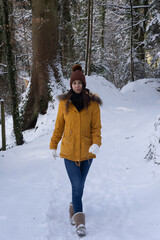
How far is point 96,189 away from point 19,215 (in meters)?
1.74

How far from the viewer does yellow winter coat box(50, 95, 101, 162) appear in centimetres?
310

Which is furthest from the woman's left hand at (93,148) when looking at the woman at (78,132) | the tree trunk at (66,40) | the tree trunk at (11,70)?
the tree trunk at (66,40)

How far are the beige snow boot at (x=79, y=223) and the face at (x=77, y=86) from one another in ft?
5.67

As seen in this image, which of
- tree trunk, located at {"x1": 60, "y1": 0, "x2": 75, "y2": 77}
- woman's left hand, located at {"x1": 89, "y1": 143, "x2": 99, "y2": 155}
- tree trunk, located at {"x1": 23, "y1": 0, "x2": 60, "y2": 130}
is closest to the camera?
woman's left hand, located at {"x1": 89, "y1": 143, "x2": 99, "y2": 155}

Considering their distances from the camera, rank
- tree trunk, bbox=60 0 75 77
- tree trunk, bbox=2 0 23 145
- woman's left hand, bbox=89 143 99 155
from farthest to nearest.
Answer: tree trunk, bbox=60 0 75 77 → tree trunk, bbox=2 0 23 145 → woman's left hand, bbox=89 143 99 155

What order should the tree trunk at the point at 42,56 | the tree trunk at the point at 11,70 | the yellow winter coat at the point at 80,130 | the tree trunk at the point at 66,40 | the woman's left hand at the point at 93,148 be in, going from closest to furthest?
the woman's left hand at the point at 93,148 → the yellow winter coat at the point at 80,130 → the tree trunk at the point at 11,70 → the tree trunk at the point at 42,56 → the tree trunk at the point at 66,40

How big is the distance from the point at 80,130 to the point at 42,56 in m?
8.28

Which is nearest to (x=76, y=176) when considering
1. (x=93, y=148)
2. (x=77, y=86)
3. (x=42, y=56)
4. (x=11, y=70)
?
(x=93, y=148)

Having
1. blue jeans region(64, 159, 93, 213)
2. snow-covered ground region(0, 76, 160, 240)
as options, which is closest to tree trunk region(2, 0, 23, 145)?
snow-covered ground region(0, 76, 160, 240)

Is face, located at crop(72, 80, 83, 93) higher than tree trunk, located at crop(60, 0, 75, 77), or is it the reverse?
tree trunk, located at crop(60, 0, 75, 77)

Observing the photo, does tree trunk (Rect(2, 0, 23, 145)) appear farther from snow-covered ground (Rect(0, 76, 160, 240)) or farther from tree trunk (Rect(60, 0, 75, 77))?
tree trunk (Rect(60, 0, 75, 77))

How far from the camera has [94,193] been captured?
445cm

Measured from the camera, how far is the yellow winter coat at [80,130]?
3100 millimetres

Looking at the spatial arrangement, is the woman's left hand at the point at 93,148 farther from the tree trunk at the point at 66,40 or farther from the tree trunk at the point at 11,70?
the tree trunk at the point at 66,40
